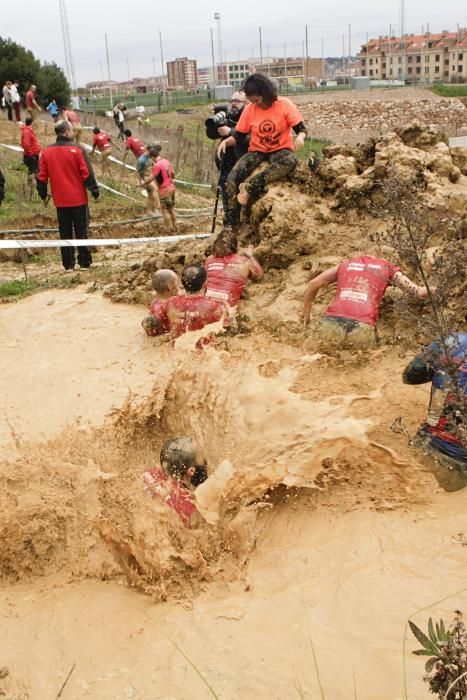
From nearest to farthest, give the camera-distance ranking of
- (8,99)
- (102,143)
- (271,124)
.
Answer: (271,124)
(102,143)
(8,99)

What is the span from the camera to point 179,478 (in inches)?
159

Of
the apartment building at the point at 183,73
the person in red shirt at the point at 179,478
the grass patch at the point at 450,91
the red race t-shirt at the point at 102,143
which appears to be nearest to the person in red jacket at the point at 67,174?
the person in red shirt at the point at 179,478

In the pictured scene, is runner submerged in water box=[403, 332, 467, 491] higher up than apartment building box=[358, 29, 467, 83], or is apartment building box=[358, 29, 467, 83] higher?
apartment building box=[358, 29, 467, 83]

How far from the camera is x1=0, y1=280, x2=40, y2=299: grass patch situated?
824cm

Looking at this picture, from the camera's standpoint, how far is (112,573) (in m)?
3.71

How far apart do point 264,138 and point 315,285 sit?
85.0 inches

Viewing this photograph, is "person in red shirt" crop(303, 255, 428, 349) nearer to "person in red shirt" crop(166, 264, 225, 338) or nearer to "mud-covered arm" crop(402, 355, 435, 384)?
"person in red shirt" crop(166, 264, 225, 338)

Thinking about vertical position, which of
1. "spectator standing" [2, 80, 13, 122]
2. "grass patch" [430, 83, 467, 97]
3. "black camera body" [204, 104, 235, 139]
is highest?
"grass patch" [430, 83, 467, 97]

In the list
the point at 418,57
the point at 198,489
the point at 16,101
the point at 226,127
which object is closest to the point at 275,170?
the point at 226,127

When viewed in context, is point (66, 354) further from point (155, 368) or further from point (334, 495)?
point (334, 495)

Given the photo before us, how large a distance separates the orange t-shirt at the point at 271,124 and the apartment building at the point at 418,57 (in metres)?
77.1

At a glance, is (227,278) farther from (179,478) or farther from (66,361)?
(179,478)

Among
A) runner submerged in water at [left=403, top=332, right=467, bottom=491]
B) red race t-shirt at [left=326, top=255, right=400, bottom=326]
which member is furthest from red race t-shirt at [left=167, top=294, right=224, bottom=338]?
runner submerged in water at [left=403, top=332, right=467, bottom=491]

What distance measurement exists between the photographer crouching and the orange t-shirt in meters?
0.75
